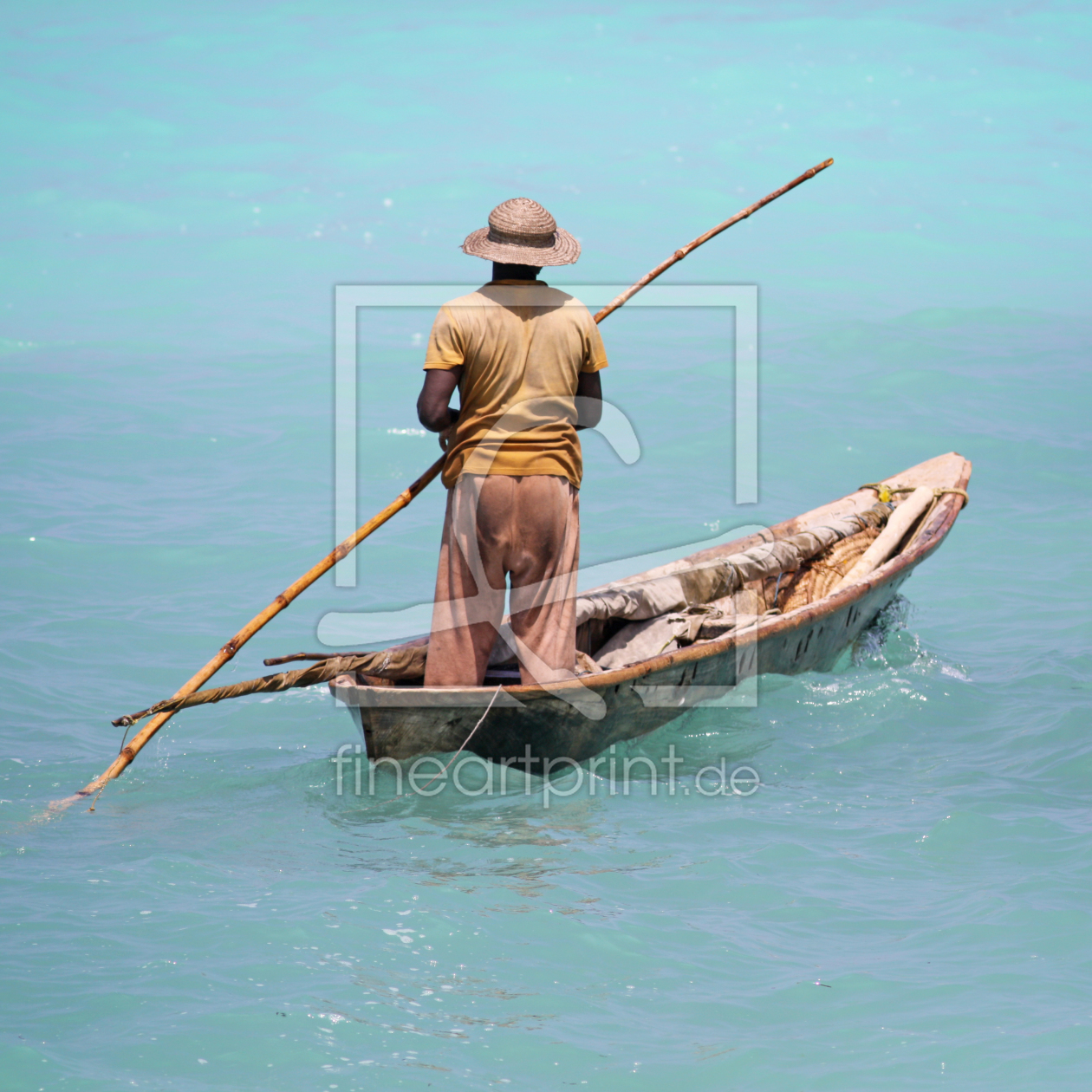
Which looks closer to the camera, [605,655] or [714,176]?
[605,655]

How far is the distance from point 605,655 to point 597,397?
58.2 inches

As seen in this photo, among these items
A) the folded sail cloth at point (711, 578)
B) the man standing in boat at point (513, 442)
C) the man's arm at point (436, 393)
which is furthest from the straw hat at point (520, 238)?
the folded sail cloth at point (711, 578)

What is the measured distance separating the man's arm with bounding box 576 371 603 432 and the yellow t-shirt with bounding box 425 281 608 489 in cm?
6

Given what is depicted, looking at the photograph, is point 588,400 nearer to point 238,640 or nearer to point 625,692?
point 625,692

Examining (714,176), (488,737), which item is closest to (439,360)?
(488,737)

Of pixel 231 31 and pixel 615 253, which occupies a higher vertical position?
pixel 231 31

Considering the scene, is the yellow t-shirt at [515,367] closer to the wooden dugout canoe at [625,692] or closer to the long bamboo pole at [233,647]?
the long bamboo pole at [233,647]

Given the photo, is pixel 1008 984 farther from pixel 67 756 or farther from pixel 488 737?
pixel 67 756

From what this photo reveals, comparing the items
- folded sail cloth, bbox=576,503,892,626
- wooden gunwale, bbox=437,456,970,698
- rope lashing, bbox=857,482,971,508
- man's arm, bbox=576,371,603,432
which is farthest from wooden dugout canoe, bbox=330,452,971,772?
man's arm, bbox=576,371,603,432

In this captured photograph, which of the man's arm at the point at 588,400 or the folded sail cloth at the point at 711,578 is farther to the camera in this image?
the folded sail cloth at the point at 711,578

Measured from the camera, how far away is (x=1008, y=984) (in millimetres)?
3844

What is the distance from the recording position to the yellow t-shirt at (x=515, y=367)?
15.2ft

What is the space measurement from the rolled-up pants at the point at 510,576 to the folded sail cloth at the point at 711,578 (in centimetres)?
82

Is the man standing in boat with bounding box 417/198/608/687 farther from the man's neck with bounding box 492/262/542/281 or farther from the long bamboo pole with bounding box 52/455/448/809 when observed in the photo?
the long bamboo pole with bounding box 52/455/448/809
